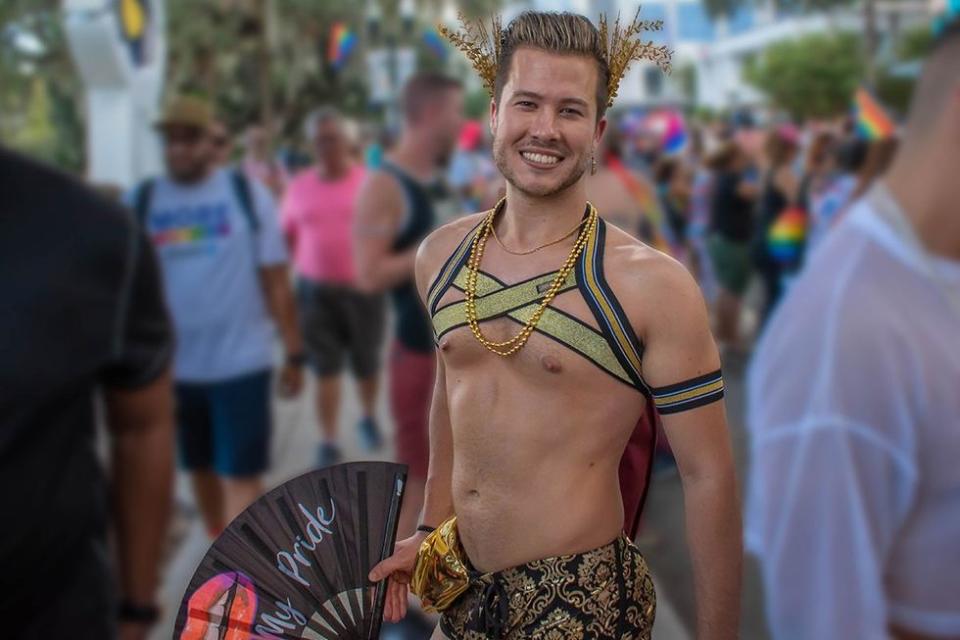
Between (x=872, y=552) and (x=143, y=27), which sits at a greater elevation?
(x=143, y=27)

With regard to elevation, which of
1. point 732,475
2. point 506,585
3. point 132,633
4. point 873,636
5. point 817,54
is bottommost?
point 817,54

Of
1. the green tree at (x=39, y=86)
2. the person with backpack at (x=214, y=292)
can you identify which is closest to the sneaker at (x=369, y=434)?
the person with backpack at (x=214, y=292)

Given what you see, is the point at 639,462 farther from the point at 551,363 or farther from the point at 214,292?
the point at 214,292

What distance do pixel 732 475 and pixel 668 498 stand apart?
5454mm

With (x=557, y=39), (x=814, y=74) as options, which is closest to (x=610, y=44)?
(x=557, y=39)

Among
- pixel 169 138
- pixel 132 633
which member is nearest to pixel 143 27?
pixel 169 138

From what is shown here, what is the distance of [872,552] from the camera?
1.89 m

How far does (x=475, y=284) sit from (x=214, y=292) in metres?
3.93

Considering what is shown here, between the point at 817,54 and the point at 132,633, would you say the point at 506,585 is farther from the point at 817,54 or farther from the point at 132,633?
the point at 817,54

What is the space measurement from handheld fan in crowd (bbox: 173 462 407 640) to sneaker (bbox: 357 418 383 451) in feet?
21.8

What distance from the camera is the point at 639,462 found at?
4.55 feet

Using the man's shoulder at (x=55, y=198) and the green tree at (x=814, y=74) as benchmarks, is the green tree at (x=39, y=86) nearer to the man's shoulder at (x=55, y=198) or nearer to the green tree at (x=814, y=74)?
the man's shoulder at (x=55, y=198)

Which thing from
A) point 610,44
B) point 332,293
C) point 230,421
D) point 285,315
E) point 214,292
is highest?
point 610,44

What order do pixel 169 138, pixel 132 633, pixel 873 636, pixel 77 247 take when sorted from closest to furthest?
pixel 873 636
pixel 77 247
pixel 132 633
pixel 169 138
